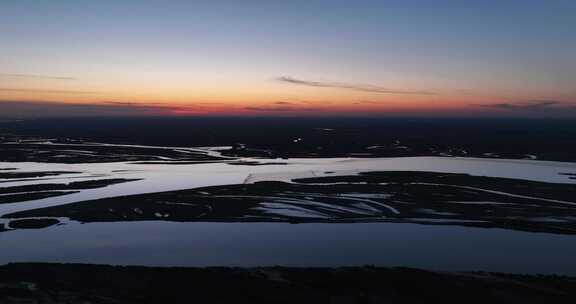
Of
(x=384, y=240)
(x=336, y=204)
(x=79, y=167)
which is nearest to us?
(x=384, y=240)

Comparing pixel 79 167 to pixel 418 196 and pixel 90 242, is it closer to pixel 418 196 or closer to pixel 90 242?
pixel 90 242

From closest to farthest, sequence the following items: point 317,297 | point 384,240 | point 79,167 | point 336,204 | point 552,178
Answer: point 317,297
point 384,240
point 336,204
point 552,178
point 79,167

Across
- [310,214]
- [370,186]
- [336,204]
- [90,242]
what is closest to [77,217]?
[90,242]

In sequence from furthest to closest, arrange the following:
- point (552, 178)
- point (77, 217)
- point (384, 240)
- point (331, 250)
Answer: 1. point (552, 178)
2. point (77, 217)
3. point (384, 240)
4. point (331, 250)

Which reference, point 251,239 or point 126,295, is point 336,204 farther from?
point 126,295

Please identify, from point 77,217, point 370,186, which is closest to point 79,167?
point 77,217

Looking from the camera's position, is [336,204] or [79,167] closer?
[336,204]
